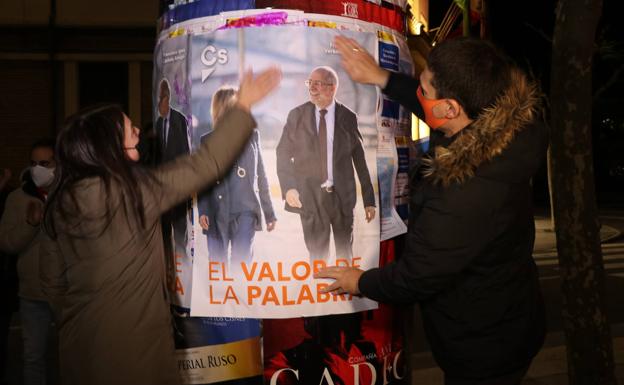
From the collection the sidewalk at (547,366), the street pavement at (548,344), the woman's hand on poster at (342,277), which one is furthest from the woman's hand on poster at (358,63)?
the sidewalk at (547,366)

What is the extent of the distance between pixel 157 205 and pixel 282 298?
0.67m

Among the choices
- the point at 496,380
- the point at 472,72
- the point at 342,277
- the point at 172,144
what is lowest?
the point at 496,380

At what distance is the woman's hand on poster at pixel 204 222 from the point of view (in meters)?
3.24

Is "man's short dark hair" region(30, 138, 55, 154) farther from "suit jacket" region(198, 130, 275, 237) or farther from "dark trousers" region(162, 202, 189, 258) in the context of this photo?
"suit jacket" region(198, 130, 275, 237)

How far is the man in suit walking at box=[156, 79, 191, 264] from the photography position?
3.28 metres

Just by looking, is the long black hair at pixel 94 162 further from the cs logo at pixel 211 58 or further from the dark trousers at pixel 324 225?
the dark trousers at pixel 324 225

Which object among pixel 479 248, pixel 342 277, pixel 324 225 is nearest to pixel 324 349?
pixel 342 277

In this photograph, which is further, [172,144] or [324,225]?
[172,144]

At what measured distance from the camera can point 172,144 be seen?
10.9ft

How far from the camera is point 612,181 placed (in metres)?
52.4

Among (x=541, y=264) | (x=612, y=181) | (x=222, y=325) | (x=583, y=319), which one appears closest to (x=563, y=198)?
(x=583, y=319)

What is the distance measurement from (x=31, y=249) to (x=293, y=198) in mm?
2938

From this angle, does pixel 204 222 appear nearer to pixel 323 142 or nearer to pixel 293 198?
pixel 293 198

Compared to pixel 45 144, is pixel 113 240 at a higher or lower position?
lower
